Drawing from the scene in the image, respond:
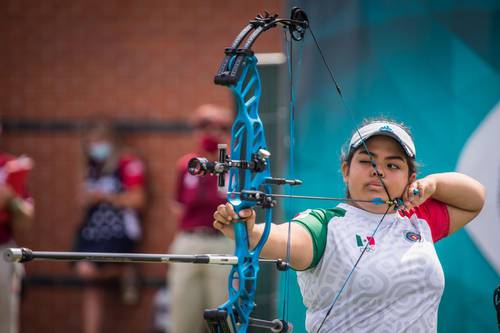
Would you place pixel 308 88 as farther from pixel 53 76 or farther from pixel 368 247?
pixel 53 76

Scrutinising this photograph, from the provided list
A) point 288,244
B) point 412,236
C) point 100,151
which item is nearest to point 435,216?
point 412,236

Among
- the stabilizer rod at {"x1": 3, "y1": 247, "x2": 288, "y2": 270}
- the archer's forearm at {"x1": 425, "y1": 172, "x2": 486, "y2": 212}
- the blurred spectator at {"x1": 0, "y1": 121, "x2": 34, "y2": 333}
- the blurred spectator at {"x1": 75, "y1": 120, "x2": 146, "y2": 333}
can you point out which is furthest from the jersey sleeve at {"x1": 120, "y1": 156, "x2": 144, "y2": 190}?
the stabilizer rod at {"x1": 3, "y1": 247, "x2": 288, "y2": 270}

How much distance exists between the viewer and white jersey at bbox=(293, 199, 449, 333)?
3045mm

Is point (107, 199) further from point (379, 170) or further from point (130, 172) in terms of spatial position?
point (379, 170)

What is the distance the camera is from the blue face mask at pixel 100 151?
25.3 ft

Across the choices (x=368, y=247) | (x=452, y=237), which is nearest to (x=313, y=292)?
(x=368, y=247)

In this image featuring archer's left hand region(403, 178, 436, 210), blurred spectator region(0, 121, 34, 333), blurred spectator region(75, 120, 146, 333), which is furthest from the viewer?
blurred spectator region(75, 120, 146, 333)

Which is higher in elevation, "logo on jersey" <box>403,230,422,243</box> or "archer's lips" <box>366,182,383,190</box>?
"archer's lips" <box>366,182,383,190</box>

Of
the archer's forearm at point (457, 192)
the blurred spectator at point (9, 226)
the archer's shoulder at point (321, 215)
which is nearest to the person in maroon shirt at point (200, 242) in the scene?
the blurred spectator at point (9, 226)

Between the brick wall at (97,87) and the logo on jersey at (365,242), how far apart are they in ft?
16.1

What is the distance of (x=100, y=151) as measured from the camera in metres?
7.73

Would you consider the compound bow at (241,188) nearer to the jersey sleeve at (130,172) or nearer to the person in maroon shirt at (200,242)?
the person in maroon shirt at (200,242)

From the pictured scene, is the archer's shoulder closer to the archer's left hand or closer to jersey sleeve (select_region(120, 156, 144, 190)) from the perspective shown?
the archer's left hand

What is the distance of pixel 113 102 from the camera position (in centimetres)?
838
